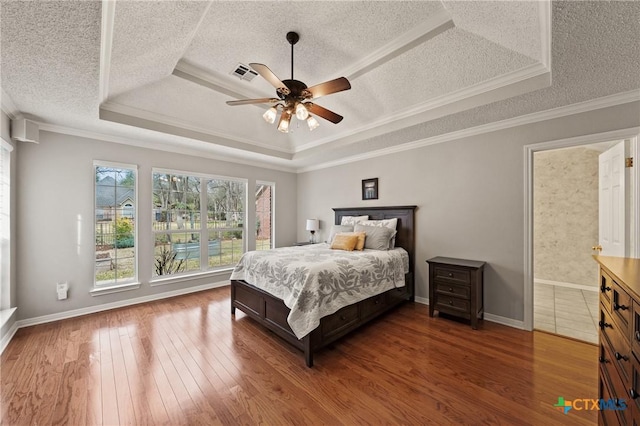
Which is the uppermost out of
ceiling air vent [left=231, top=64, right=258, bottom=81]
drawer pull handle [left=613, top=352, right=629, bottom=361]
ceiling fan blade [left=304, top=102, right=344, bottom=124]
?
ceiling air vent [left=231, top=64, right=258, bottom=81]

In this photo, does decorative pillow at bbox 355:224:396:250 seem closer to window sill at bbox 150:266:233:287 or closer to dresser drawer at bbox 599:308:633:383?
dresser drawer at bbox 599:308:633:383

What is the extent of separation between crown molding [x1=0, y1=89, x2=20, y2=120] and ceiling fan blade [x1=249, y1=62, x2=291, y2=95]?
2.48 m

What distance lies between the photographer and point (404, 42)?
248 cm

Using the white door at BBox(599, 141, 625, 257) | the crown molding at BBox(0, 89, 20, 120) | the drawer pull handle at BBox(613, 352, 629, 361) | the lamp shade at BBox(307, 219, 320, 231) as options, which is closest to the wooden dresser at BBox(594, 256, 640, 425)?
the drawer pull handle at BBox(613, 352, 629, 361)

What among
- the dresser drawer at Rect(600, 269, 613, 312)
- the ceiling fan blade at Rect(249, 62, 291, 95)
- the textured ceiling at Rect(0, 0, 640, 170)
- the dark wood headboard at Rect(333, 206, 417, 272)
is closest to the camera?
the dresser drawer at Rect(600, 269, 613, 312)

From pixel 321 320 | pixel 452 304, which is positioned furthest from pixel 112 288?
pixel 452 304

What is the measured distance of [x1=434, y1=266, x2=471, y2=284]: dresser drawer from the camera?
302cm

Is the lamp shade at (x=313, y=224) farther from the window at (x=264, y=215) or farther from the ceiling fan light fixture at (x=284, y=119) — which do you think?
the ceiling fan light fixture at (x=284, y=119)

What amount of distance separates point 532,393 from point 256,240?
15.6 ft

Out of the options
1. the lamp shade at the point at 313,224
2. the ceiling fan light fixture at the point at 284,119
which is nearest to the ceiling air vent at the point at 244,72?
the ceiling fan light fixture at the point at 284,119

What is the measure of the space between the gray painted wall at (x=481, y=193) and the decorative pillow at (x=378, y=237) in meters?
0.52

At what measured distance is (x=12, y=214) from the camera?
2910 mm

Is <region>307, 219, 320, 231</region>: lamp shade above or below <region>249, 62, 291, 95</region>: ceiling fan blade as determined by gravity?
below

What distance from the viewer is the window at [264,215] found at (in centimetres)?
554
